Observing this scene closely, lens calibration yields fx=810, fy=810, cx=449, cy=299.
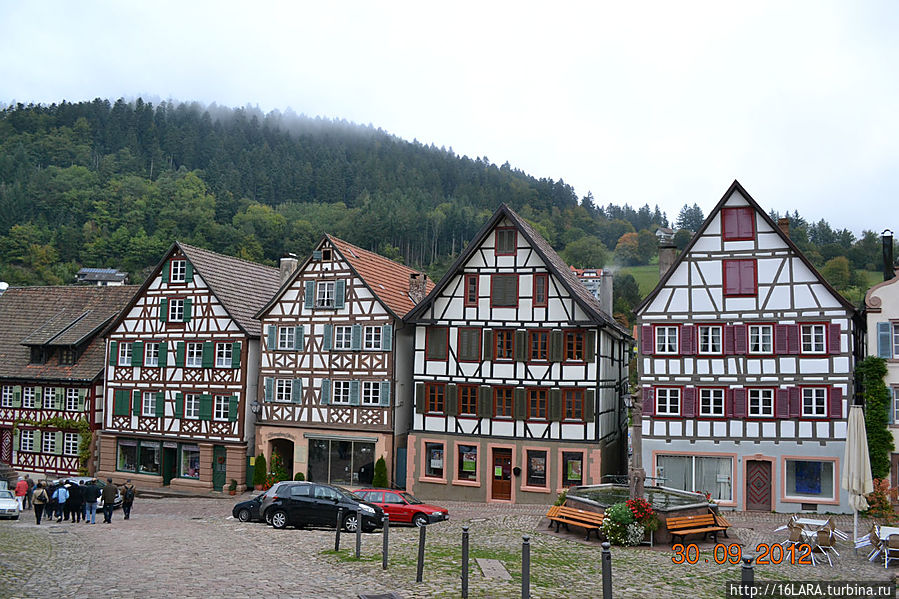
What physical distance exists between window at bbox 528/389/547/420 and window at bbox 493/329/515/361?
6.01ft

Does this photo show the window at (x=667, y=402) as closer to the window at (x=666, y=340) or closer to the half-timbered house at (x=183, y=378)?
the window at (x=666, y=340)

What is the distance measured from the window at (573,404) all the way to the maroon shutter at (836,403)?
896 centimetres

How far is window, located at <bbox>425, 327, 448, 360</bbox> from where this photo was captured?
3369cm

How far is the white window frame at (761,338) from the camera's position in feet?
99.3

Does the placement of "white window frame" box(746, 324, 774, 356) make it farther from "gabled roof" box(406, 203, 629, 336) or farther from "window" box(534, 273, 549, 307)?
"window" box(534, 273, 549, 307)

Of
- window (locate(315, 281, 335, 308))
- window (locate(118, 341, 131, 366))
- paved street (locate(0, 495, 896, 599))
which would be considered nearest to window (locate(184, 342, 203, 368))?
window (locate(118, 341, 131, 366))

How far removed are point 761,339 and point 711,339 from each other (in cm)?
179

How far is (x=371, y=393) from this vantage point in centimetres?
3450

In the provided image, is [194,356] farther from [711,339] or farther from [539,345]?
[711,339]

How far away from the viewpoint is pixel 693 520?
21.2 m

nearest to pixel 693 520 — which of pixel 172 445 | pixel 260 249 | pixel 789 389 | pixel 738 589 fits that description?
pixel 738 589

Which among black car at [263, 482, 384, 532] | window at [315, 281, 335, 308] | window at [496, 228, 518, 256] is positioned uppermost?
window at [496, 228, 518, 256]

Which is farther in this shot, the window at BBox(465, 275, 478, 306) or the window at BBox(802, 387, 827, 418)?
the window at BBox(465, 275, 478, 306)

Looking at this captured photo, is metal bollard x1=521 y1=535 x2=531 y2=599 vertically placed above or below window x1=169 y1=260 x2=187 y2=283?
below
